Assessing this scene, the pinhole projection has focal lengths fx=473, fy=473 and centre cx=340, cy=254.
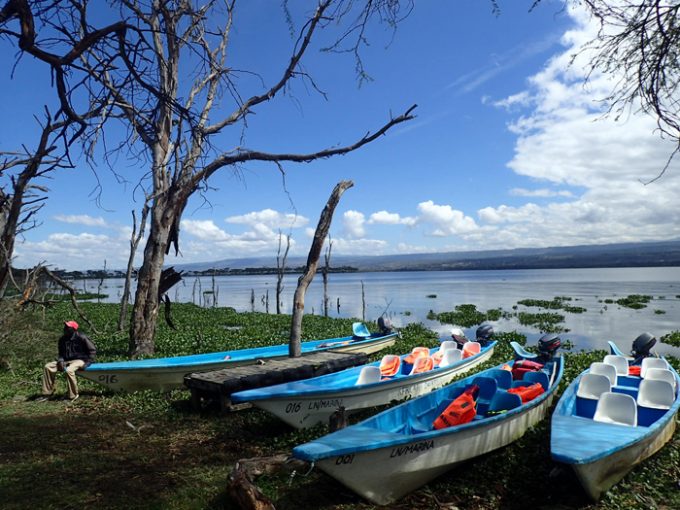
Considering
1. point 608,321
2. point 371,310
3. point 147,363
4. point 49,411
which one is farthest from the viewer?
point 371,310

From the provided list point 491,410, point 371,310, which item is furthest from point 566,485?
point 371,310

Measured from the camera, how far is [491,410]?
7.25 metres

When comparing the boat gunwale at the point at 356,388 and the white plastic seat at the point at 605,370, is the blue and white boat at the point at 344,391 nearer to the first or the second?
the boat gunwale at the point at 356,388

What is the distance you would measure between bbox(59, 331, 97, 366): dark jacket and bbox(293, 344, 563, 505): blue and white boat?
6.81 metres

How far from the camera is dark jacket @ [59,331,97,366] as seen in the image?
9883 millimetres

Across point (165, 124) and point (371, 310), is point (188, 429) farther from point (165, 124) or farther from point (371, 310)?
point (371, 310)

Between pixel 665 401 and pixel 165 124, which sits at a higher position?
pixel 165 124

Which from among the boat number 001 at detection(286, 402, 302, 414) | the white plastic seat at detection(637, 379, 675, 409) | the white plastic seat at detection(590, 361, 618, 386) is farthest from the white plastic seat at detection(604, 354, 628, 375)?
the boat number 001 at detection(286, 402, 302, 414)

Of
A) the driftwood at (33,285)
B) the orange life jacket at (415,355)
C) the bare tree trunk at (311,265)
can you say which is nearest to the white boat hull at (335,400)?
the orange life jacket at (415,355)

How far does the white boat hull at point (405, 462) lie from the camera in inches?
201

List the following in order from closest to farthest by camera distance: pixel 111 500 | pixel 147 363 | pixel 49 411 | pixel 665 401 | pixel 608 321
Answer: pixel 111 500 < pixel 665 401 < pixel 49 411 < pixel 147 363 < pixel 608 321

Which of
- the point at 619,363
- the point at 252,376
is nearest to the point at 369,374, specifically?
the point at 252,376

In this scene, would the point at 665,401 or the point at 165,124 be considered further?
the point at 165,124

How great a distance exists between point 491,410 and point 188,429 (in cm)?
497
